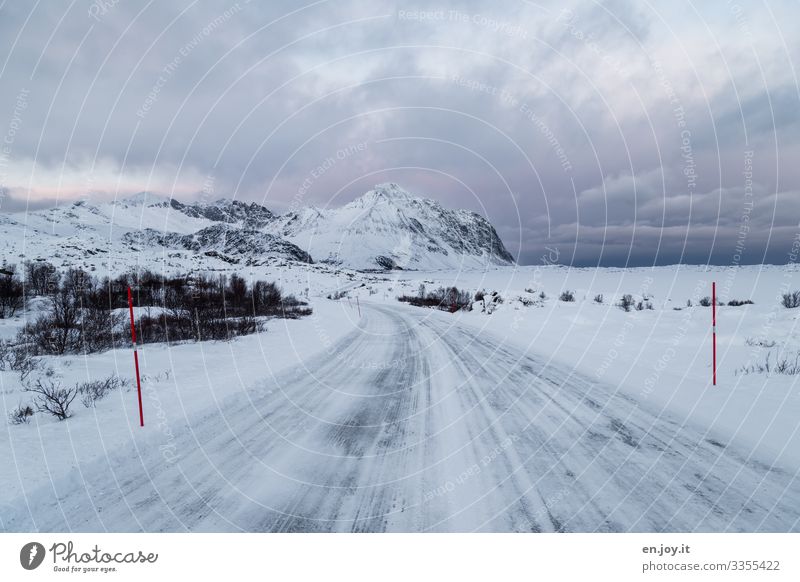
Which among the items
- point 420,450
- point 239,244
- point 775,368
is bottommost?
point 420,450

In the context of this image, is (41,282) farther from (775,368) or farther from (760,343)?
(760,343)

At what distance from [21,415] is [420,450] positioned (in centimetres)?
554

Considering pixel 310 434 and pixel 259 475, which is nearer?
pixel 259 475

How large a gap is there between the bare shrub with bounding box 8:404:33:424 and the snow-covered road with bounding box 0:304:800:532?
211 cm

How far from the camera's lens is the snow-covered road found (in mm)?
3193

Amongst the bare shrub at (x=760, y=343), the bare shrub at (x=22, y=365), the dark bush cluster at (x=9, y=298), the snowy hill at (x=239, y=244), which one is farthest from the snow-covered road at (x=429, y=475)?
the snowy hill at (x=239, y=244)

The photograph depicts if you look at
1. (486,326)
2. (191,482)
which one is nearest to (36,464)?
(191,482)

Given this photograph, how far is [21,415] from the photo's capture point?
17.4 ft

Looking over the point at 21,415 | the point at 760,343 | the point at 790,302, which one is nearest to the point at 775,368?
the point at 760,343

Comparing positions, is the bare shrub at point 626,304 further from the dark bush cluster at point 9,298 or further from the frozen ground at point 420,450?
the dark bush cluster at point 9,298

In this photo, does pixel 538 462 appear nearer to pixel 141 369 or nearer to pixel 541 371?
pixel 541 371
